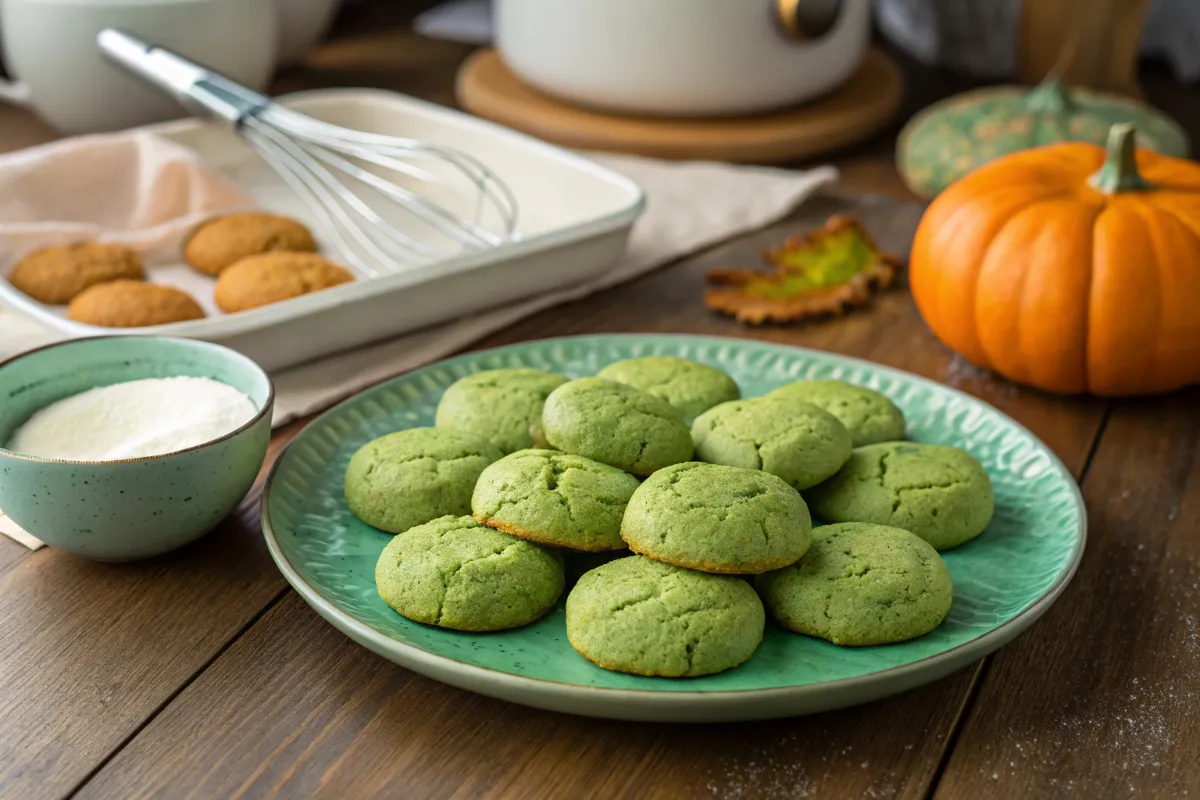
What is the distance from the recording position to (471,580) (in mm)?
489

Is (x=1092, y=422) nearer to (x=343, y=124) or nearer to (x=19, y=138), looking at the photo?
(x=343, y=124)

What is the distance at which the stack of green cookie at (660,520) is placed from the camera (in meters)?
0.48

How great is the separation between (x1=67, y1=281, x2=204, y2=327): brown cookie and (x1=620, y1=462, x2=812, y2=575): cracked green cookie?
0.42 meters

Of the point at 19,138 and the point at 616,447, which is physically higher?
the point at 616,447

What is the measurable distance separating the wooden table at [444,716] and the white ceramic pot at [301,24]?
873 millimetres

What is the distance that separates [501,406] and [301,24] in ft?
2.97

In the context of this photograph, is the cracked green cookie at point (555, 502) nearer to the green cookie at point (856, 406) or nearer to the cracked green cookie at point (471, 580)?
the cracked green cookie at point (471, 580)

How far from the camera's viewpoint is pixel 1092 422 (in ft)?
2.49

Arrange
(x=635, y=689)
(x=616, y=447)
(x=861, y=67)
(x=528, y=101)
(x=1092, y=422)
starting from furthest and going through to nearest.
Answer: (x=861, y=67) → (x=528, y=101) → (x=1092, y=422) → (x=616, y=447) → (x=635, y=689)

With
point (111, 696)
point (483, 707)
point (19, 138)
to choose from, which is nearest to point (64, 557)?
point (111, 696)

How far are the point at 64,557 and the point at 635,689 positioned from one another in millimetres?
314

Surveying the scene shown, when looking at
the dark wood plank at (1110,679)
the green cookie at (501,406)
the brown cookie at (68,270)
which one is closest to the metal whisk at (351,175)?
the brown cookie at (68,270)

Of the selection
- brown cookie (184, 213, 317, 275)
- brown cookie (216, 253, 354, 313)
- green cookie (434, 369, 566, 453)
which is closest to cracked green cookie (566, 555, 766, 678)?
green cookie (434, 369, 566, 453)

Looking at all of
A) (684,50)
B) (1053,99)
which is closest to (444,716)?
(684,50)
